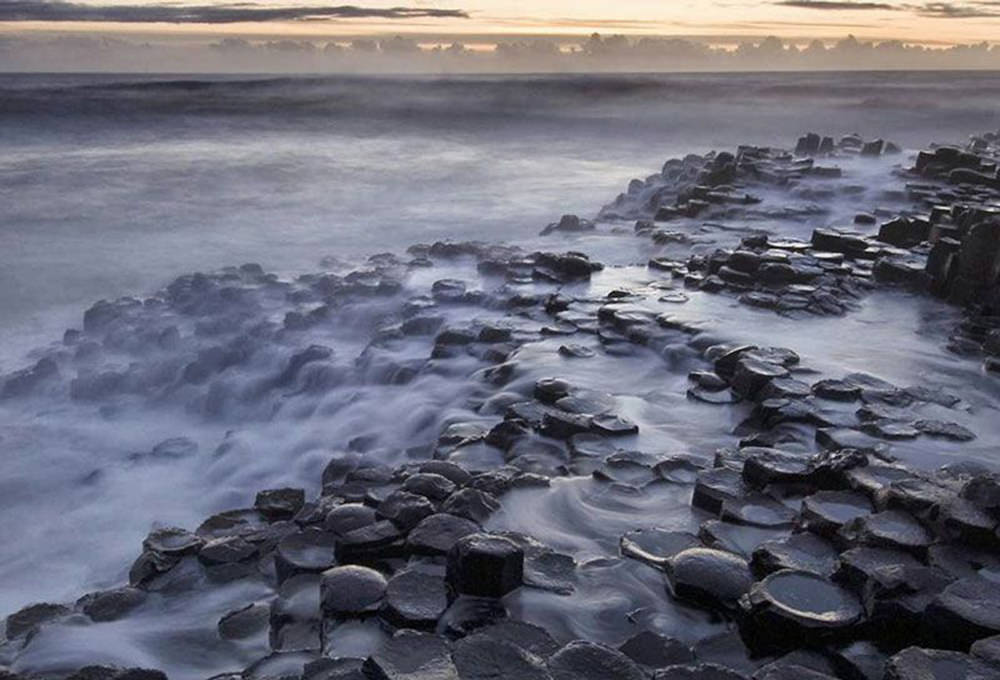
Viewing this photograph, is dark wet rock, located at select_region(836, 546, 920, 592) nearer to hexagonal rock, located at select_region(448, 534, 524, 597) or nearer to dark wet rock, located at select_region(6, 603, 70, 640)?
hexagonal rock, located at select_region(448, 534, 524, 597)

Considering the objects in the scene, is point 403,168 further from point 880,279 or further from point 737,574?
point 737,574

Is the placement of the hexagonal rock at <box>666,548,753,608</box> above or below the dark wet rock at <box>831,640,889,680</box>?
below

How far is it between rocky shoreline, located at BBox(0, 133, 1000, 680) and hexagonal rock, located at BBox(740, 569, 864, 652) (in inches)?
0.4

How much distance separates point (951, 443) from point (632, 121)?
5681cm

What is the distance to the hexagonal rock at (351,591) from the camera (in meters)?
3.56

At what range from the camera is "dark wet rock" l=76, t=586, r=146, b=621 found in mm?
4051

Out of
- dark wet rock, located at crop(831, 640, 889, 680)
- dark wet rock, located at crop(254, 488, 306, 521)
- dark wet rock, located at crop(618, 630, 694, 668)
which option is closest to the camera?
dark wet rock, located at crop(831, 640, 889, 680)

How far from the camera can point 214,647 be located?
3.76 m

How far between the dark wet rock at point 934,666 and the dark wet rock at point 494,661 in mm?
1236

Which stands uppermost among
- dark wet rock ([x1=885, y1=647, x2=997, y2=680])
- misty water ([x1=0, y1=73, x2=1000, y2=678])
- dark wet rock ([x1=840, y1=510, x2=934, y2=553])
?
dark wet rock ([x1=885, y1=647, x2=997, y2=680])

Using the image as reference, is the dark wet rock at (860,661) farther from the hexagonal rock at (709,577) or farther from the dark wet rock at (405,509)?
the dark wet rock at (405,509)

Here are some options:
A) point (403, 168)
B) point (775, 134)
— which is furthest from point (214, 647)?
point (775, 134)

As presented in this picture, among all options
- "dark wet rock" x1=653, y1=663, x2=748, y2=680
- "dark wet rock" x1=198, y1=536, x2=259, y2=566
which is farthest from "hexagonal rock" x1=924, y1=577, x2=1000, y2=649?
"dark wet rock" x1=198, y1=536, x2=259, y2=566

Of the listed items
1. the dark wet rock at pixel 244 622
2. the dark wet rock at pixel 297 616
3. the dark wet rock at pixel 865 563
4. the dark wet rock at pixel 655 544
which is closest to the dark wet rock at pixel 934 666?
the dark wet rock at pixel 865 563
